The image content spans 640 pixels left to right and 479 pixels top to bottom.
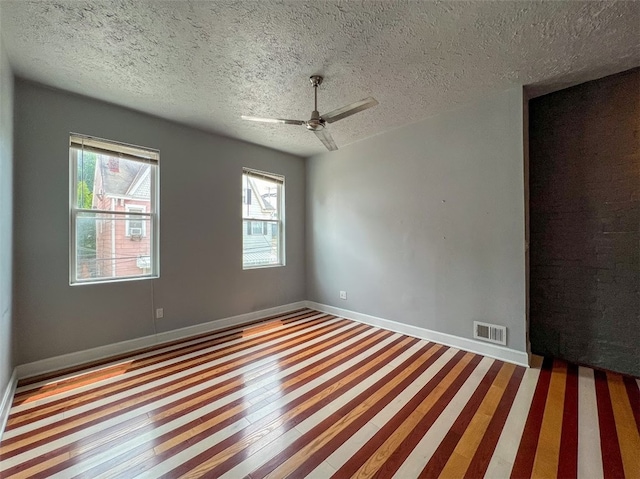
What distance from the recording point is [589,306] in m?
2.58

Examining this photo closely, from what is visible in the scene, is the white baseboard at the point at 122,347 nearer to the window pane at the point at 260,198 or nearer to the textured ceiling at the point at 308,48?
the window pane at the point at 260,198

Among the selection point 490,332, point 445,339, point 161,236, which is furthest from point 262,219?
point 490,332

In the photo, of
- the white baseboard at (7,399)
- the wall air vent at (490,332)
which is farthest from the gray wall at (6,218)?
the wall air vent at (490,332)

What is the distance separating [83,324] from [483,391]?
12.6 ft

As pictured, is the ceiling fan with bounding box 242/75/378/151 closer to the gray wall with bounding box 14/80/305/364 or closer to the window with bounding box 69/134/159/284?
the gray wall with bounding box 14/80/305/364

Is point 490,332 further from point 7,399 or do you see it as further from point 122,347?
point 7,399

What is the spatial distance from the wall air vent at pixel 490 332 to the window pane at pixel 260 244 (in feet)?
9.99

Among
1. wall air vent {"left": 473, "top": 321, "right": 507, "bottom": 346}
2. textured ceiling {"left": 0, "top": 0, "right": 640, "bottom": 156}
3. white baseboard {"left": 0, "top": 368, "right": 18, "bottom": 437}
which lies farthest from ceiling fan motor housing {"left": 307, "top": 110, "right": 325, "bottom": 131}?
white baseboard {"left": 0, "top": 368, "right": 18, "bottom": 437}

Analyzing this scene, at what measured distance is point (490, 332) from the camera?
2816 millimetres

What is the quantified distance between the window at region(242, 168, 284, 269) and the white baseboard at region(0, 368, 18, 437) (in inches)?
96.2

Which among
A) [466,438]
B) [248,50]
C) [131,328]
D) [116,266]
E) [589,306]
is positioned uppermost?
[248,50]

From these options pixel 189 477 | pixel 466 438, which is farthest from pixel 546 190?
pixel 189 477

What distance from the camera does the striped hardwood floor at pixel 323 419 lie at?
1.49m

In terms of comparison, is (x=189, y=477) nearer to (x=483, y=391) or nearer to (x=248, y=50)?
(x=483, y=391)
